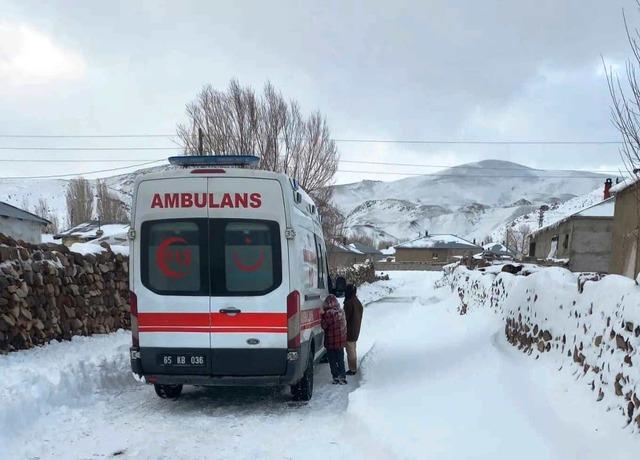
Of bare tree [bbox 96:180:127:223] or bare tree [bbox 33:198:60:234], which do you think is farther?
bare tree [bbox 33:198:60:234]

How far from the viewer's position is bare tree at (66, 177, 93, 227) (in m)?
77.9

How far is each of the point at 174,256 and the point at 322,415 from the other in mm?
2730

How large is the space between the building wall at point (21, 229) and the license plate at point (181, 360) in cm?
2076

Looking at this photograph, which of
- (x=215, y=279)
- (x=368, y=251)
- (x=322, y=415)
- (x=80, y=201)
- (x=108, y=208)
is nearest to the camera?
(x=215, y=279)

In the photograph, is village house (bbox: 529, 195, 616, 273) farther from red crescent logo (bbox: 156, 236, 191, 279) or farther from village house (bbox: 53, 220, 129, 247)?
village house (bbox: 53, 220, 129, 247)

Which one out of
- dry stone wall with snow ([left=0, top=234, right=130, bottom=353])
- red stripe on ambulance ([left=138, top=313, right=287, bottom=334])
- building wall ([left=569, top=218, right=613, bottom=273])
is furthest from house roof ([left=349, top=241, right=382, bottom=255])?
red stripe on ambulance ([left=138, top=313, right=287, bottom=334])

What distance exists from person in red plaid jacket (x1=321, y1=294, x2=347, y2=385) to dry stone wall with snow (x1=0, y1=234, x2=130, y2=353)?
171 inches

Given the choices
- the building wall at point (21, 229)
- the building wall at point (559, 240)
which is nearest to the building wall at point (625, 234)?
the building wall at point (559, 240)

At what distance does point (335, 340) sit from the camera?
830 centimetres

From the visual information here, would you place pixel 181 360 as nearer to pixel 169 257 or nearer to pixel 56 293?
pixel 169 257

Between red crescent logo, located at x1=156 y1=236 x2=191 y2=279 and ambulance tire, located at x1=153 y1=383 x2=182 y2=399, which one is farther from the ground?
red crescent logo, located at x1=156 y1=236 x2=191 y2=279

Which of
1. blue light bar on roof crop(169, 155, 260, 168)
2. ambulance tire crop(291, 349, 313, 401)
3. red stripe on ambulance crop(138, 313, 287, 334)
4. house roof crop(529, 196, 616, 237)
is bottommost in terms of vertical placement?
ambulance tire crop(291, 349, 313, 401)

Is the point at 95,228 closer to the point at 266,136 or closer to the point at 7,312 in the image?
the point at 266,136

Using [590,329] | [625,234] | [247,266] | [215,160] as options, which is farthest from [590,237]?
[247,266]
